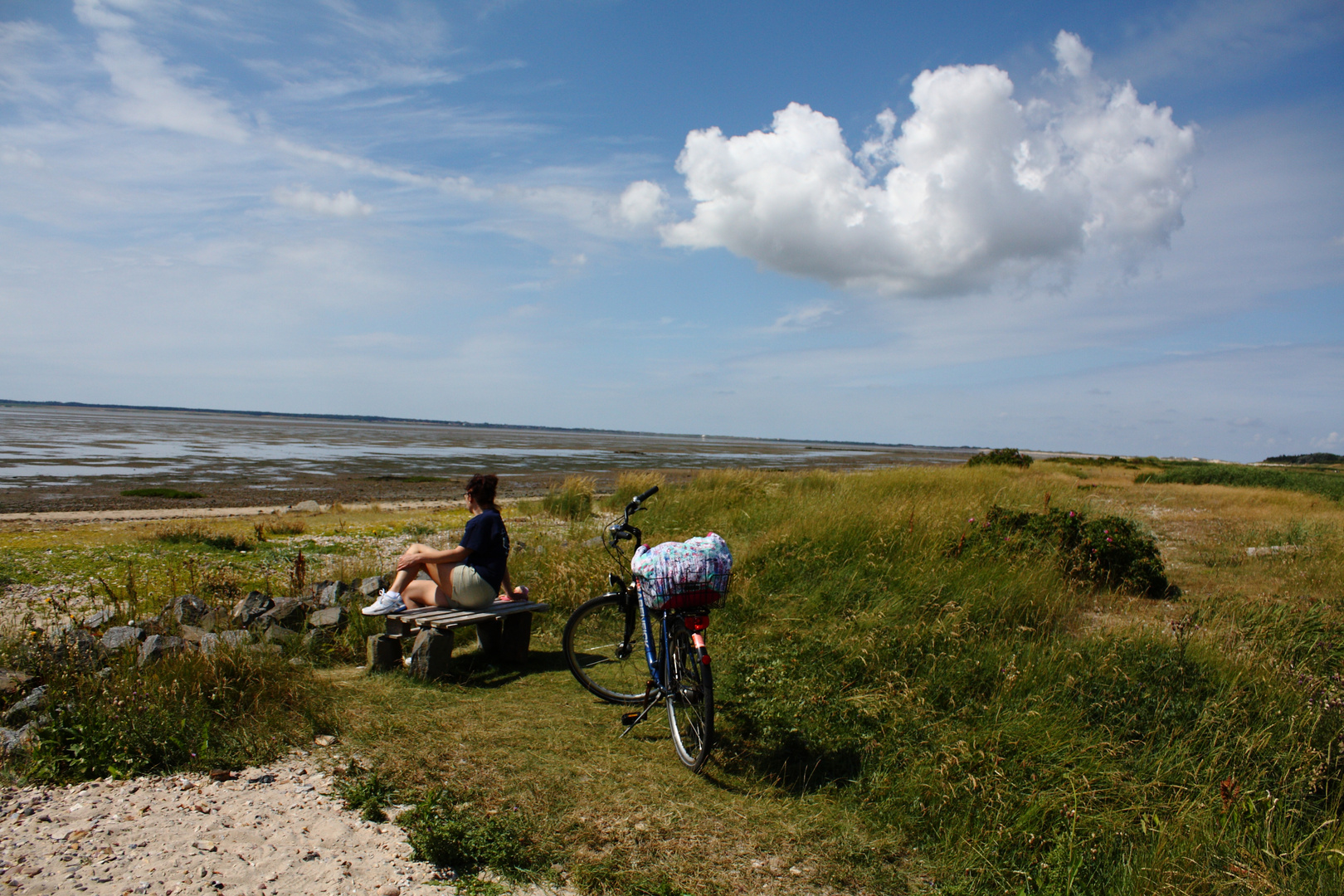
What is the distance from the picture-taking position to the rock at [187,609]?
6359mm

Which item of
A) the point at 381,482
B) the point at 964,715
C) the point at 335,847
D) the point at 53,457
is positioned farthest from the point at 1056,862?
the point at 53,457

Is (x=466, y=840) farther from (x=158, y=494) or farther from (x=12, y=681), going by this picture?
(x=158, y=494)

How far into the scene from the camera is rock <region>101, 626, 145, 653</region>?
528 cm

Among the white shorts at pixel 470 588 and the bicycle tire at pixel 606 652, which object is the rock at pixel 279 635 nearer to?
the white shorts at pixel 470 588

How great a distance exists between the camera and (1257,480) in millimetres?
26141

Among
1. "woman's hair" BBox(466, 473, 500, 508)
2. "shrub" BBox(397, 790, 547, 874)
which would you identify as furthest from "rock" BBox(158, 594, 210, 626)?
"shrub" BBox(397, 790, 547, 874)

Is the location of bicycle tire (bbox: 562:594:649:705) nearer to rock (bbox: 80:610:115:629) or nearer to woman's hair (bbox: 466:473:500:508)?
woman's hair (bbox: 466:473:500:508)

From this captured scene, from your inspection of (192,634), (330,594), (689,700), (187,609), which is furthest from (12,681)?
(689,700)

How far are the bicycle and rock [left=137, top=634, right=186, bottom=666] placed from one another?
264 cm

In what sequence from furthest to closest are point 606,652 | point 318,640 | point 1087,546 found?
1. point 1087,546
2. point 318,640
3. point 606,652

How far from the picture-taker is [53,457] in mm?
34094

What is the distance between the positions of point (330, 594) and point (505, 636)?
2348mm

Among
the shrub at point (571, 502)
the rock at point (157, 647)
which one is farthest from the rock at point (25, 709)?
the shrub at point (571, 502)

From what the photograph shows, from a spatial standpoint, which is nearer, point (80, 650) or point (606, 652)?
point (80, 650)
